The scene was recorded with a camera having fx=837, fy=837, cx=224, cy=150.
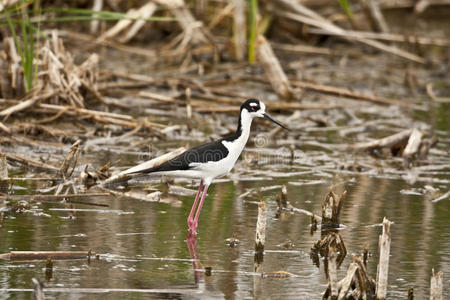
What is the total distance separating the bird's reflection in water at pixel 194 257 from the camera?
5289 mm

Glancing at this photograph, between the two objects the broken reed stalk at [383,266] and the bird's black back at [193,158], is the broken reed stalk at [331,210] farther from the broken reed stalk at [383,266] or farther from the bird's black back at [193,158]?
the broken reed stalk at [383,266]

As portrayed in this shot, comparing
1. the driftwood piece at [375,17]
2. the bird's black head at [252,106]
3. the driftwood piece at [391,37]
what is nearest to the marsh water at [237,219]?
the bird's black head at [252,106]

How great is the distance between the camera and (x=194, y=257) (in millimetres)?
5766

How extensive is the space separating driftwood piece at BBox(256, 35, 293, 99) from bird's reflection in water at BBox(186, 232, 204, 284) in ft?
Answer: 17.8

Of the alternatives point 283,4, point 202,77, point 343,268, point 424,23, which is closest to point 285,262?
point 343,268

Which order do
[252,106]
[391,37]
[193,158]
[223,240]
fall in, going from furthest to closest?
1. [391,37]
2. [252,106]
3. [193,158]
4. [223,240]

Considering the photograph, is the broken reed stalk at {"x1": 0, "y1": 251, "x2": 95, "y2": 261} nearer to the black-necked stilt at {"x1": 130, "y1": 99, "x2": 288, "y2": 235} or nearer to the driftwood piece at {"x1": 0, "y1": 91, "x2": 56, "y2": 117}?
the black-necked stilt at {"x1": 130, "y1": 99, "x2": 288, "y2": 235}

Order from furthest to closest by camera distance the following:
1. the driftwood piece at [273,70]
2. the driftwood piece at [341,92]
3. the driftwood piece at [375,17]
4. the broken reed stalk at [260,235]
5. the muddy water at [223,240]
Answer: the driftwood piece at [375,17] → the driftwood piece at [341,92] → the driftwood piece at [273,70] → the broken reed stalk at [260,235] → the muddy water at [223,240]

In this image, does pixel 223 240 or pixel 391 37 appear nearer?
pixel 223 240

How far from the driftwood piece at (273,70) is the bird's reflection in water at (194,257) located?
5423 millimetres

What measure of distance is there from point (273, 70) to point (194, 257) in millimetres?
6191

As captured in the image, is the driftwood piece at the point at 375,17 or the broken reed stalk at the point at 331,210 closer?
the broken reed stalk at the point at 331,210

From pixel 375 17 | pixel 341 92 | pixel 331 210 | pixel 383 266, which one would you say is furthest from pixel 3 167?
pixel 375 17

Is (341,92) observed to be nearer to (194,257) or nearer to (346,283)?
(194,257)
